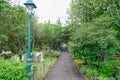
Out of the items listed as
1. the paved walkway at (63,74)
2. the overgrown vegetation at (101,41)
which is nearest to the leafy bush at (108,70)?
the overgrown vegetation at (101,41)

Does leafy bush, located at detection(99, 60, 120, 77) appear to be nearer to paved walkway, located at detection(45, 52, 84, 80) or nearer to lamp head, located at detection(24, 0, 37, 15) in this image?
paved walkway, located at detection(45, 52, 84, 80)

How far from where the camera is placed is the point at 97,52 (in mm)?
14656

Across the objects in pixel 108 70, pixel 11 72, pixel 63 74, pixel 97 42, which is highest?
pixel 97 42

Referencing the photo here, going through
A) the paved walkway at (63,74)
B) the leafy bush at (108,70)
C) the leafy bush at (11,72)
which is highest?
the leafy bush at (11,72)

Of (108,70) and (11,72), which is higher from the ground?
(11,72)

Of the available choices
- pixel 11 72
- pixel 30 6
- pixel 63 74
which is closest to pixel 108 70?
pixel 63 74

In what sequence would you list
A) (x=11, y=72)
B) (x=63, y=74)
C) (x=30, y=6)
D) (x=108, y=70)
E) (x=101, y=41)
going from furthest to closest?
(x=63, y=74)
(x=108, y=70)
(x=101, y=41)
(x=30, y=6)
(x=11, y=72)

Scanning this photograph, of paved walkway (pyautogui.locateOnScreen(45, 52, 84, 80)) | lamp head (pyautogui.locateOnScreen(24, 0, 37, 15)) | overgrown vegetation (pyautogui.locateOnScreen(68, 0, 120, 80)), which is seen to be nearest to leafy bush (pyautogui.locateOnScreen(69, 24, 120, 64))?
overgrown vegetation (pyautogui.locateOnScreen(68, 0, 120, 80))

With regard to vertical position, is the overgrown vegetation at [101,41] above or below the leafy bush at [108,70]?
above

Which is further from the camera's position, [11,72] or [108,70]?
[108,70]

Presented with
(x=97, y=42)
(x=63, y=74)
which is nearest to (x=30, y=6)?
(x=97, y=42)

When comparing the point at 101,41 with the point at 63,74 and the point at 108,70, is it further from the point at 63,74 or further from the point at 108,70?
the point at 63,74

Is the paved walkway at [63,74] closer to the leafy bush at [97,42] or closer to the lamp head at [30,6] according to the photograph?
the leafy bush at [97,42]

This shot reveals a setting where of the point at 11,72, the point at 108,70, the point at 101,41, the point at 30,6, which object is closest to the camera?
the point at 11,72
